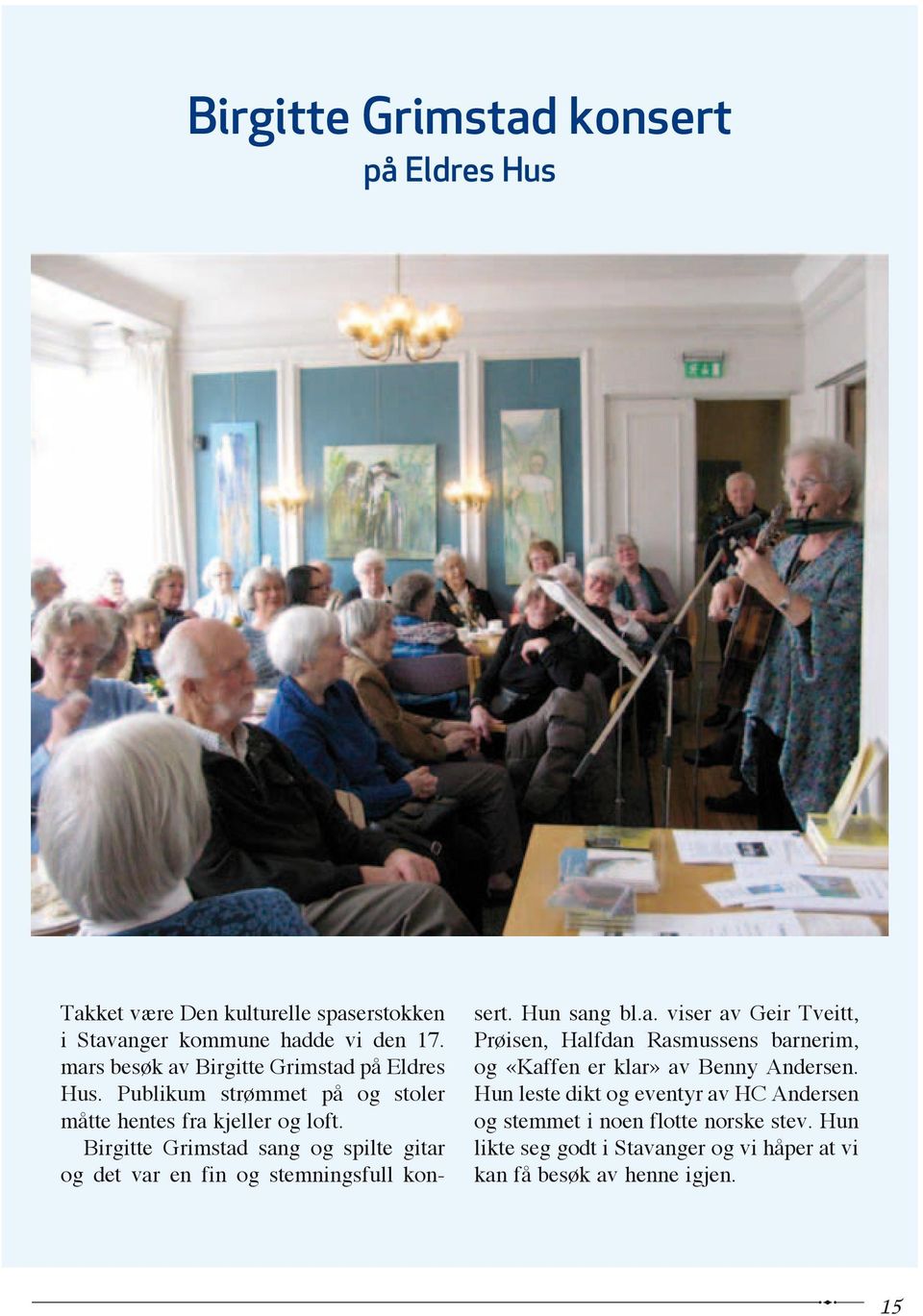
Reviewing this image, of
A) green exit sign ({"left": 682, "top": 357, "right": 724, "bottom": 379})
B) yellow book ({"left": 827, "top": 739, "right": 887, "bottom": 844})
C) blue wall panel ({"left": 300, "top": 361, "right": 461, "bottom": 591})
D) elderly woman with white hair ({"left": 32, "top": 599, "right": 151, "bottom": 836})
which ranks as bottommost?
yellow book ({"left": 827, "top": 739, "right": 887, "bottom": 844})

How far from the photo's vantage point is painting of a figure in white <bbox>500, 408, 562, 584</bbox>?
7.30 metres

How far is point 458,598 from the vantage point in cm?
673

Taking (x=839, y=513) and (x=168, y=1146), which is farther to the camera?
(x=839, y=513)

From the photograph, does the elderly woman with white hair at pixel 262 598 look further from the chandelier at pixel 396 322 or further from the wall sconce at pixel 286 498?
the wall sconce at pixel 286 498

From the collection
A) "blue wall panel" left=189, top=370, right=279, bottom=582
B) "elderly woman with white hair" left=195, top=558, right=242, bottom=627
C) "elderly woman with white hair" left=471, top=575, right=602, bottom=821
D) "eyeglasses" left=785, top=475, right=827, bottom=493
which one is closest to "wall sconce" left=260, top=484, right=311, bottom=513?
"blue wall panel" left=189, top=370, right=279, bottom=582

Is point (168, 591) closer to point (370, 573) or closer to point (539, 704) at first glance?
point (370, 573)

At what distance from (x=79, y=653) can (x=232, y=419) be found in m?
5.42

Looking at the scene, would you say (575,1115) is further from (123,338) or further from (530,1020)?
(123,338)

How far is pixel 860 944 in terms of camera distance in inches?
54.5

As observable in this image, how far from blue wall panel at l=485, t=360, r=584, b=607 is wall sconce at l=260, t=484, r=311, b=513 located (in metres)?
1.42

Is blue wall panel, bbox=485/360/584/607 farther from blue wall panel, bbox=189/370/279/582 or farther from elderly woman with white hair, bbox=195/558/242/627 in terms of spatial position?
elderly woman with white hair, bbox=195/558/242/627

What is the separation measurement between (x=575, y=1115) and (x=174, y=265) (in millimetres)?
6339

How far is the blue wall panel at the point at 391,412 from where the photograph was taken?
7.38 metres

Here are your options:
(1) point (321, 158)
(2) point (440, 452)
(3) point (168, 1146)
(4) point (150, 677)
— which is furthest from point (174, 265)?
(3) point (168, 1146)
